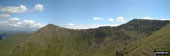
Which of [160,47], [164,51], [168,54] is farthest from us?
[160,47]

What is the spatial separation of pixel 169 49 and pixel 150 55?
23.2 m

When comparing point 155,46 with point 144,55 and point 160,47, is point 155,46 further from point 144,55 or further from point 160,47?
point 144,55

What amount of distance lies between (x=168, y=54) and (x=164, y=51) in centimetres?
1061

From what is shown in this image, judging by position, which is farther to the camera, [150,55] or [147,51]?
[147,51]

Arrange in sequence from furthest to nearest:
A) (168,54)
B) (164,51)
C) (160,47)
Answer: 1. (160,47)
2. (164,51)
3. (168,54)

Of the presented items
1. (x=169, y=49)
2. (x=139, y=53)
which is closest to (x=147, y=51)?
(x=139, y=53)

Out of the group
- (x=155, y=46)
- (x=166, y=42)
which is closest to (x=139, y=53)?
(x=155, y=46)

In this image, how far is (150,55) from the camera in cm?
16762

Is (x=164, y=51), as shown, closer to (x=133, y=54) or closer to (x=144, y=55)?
(x=144, y=55)

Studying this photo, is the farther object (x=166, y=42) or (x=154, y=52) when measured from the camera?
(x=166, y=42)

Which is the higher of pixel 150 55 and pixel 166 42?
pixel 166 42

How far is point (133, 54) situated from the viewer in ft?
621

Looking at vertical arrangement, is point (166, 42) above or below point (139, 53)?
above

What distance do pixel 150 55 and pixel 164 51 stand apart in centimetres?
1714
